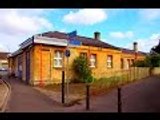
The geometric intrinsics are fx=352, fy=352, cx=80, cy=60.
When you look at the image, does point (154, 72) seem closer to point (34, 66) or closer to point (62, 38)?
point (62, 38)

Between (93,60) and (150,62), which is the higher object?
(93,60)

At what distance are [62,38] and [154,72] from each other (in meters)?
9.25

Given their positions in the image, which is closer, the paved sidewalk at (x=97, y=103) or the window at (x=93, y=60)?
the paved sidewalk at (x=97, y=103)

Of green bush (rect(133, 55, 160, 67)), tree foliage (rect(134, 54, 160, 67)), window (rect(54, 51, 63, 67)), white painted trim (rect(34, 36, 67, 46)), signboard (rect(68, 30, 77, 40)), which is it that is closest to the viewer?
signboard (rect(68, 30, 77, 40))

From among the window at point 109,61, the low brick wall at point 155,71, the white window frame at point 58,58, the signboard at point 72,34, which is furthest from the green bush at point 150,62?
the signboard at point 72,34

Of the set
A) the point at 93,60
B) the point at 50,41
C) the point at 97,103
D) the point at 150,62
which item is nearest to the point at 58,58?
the point at 50,41

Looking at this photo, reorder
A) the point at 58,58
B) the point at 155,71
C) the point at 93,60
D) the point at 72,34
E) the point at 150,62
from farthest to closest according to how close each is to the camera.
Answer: the point at 155,71, the point at 93,60, the point at 150,62, the point at 58,58, the point at 72,34

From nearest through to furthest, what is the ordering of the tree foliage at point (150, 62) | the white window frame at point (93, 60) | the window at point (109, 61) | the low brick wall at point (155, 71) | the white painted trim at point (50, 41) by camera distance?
1. the white painted trim at point (50, 41)
2. the tree foliage at point (150, 62)
3. the white window frame at point (93, 60)
4. the low brick wall at point (155, 71)
5. the window at point (109, 61)

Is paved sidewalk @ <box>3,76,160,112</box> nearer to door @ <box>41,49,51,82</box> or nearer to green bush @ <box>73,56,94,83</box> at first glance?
door @ <box>41,49,51,82</box>

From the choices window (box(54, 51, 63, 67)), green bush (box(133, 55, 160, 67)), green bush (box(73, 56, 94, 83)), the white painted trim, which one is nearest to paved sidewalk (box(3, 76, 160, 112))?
the white painted trim

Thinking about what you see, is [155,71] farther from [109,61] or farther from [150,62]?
[109,61]

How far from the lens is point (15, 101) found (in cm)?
1656

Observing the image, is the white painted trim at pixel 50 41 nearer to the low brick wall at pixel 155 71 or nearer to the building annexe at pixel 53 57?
the building annexe at pixel 53 57
